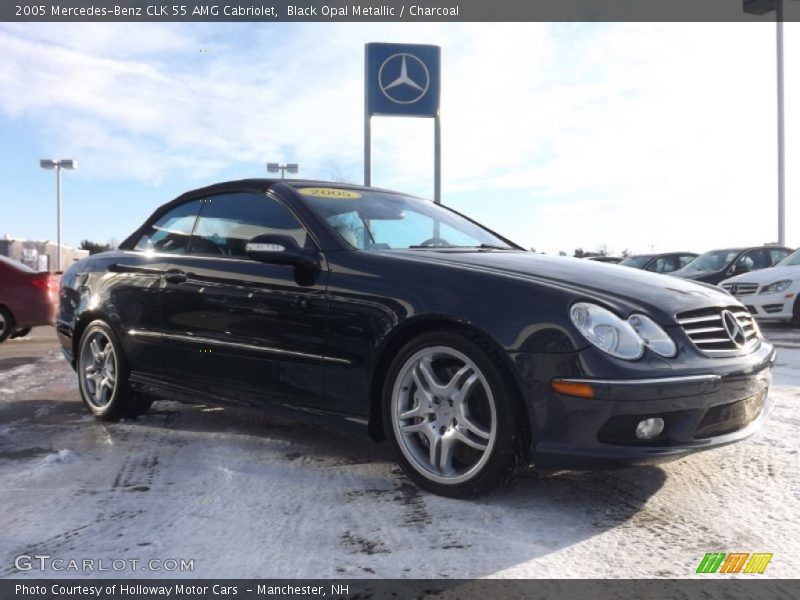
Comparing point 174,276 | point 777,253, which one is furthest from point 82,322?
point 777,253

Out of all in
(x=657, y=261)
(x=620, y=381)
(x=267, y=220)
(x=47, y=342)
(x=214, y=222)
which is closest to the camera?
(x=620, y=381)

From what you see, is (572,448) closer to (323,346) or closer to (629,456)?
(629,456)

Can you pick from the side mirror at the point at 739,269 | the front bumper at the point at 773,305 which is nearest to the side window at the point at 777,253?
the side mirror at the point at 739,269

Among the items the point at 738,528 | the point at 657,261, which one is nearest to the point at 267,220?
the point at 738,528

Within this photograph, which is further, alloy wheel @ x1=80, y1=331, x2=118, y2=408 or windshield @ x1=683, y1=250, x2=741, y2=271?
windshield @ x1=683, y1=250, x2=741, y2=271

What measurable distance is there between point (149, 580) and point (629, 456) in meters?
1.72

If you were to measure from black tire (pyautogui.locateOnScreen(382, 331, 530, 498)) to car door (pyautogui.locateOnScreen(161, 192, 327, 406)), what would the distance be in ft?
1.56

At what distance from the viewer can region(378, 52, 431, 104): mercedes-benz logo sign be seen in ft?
38.7

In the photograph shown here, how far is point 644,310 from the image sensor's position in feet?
9.59

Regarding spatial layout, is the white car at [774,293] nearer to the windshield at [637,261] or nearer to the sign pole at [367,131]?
the sign pole at [367,131]

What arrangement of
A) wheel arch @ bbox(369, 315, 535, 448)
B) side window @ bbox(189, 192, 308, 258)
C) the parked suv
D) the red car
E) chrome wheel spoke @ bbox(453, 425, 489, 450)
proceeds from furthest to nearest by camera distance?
the parked suv → the red car → side window @ bbox(189, 192, 308, 258) → chrome wheel spoke @ bbox(453, 425, 489, 450) → wheel arch @ bbox(369, 315, 535, 448)

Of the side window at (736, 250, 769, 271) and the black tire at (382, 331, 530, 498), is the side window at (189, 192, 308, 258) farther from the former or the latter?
the side window at (736, 250, 769, 271)

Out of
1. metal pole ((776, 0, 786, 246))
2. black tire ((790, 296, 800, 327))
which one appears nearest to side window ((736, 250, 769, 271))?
black tire ((790, 296, 800, 327))

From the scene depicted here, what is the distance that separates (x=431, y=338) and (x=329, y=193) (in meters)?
1.36
